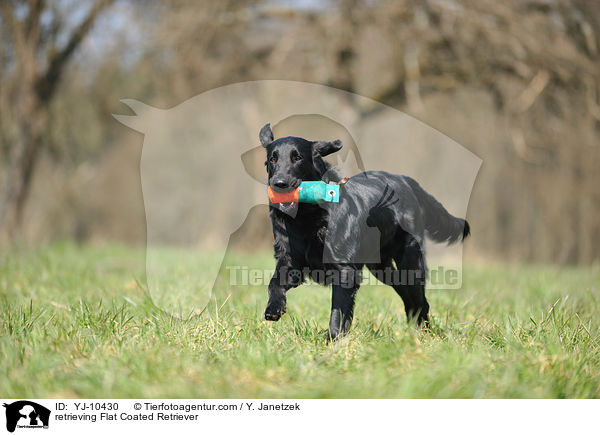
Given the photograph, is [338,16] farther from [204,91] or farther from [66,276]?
[66,276]

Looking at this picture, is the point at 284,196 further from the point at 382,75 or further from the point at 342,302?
the point at 382,75

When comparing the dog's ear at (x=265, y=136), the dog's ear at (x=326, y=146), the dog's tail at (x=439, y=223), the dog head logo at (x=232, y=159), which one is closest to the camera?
the dog's ear at (x=326, y=146)

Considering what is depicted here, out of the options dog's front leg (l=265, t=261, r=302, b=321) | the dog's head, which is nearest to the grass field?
dog's front leg (l=265, t=261, r=302, b=321)

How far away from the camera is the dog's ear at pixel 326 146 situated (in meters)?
3.22

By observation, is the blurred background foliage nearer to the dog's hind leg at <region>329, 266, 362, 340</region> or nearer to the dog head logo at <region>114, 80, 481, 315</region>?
the dog head logo at <region>114, 80, 481, 315</region>

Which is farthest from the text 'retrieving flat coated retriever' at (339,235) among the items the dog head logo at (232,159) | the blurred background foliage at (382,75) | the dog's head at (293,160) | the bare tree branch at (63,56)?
the bare tree branch at (63,56)

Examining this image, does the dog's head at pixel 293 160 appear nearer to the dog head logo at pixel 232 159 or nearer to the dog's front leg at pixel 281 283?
the dog head logo at pixel 232 159

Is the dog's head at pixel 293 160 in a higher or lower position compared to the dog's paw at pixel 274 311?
higher

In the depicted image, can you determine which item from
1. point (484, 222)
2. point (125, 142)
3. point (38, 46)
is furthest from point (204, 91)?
point (484, 222)

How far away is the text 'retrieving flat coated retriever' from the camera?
3.13m

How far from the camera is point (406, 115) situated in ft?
35.2
